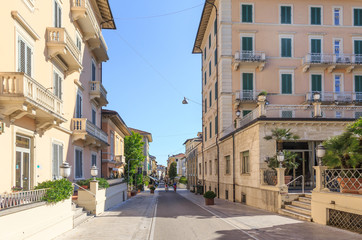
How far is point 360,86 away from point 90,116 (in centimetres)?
2379

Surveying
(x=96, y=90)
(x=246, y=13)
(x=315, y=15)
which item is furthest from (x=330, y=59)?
(x=96, y=90)

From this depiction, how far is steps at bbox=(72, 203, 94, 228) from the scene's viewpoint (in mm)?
13552

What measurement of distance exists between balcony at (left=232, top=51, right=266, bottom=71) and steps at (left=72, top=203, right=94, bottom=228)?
1912 cm

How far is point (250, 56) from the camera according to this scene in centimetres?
3020

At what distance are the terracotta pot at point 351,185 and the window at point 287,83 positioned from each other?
19.3 metres

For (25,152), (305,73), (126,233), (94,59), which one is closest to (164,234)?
(126,233)

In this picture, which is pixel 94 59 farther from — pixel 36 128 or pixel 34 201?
pixel 34 201

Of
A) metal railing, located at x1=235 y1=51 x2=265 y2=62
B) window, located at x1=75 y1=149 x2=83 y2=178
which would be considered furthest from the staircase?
metal railing, located at x1=235 y1=51 x2=265 y2=62

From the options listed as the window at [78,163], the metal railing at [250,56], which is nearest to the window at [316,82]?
the metal railing at [250,56]

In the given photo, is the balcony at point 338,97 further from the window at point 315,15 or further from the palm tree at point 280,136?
the palm tree at point 280,136

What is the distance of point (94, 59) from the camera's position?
84.9 ft

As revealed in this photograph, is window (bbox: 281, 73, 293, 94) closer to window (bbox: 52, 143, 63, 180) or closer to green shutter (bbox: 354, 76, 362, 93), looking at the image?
green shutter (bbox: 354, 76, 362, 93)

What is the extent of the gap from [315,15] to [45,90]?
2695 centimetres

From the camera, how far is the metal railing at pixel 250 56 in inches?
1174
